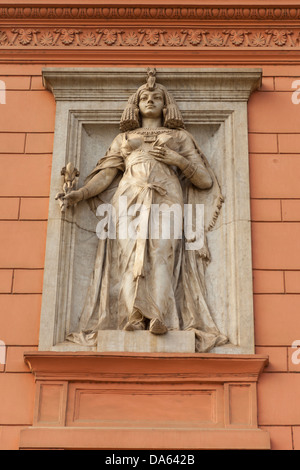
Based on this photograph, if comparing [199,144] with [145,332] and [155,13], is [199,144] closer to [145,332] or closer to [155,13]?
[155,13]

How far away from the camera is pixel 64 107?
8.92 meters

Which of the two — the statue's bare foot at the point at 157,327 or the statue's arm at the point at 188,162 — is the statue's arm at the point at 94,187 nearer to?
the statue's arm at the point at 188,162

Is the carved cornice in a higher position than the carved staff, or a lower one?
higher

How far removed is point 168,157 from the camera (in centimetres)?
847

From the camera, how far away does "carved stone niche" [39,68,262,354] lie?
8023mm

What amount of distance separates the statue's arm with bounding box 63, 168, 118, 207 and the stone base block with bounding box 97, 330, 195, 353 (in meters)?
1.31

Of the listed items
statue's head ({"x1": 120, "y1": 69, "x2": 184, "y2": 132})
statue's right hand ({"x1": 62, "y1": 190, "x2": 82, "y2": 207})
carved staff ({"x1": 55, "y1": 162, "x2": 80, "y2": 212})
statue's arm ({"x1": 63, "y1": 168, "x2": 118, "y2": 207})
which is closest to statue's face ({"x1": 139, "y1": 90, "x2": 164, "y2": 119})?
statue's head ({"x1": 120, "y1": 69, "x2": 184, "y2": 132})

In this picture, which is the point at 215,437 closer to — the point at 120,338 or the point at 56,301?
the point at 120,338

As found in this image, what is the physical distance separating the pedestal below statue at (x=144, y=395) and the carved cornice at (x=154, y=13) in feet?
11.8

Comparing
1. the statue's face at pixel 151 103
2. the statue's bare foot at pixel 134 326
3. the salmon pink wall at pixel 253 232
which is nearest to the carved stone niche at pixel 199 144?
the salmon pink wall at pixel 253 232

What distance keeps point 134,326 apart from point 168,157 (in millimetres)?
1638

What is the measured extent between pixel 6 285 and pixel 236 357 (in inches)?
83.2

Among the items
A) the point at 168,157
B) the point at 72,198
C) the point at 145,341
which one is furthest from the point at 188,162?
the point at 145,341

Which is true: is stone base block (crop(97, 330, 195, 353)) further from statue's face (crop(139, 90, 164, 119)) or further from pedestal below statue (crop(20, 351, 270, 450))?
statue's face (crop(139, 90, 164, 119))
